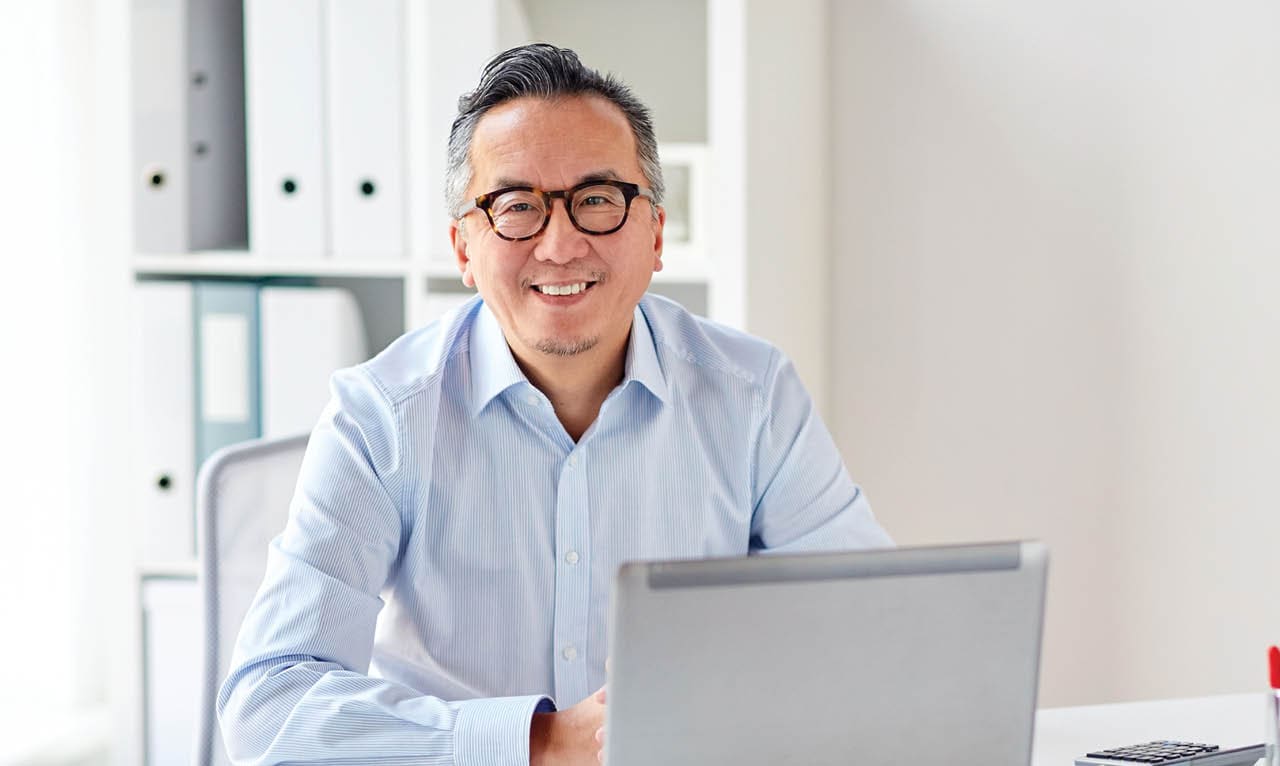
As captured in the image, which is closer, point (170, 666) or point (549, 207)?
point (549, 207)

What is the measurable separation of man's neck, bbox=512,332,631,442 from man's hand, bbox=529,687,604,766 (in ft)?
1.38

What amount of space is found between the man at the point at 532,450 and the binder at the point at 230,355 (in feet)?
2.59

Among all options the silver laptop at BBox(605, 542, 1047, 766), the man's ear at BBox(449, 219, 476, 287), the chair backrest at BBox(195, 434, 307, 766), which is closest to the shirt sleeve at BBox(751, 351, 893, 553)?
the man's ear at BBox(449, 219, 476, 287)

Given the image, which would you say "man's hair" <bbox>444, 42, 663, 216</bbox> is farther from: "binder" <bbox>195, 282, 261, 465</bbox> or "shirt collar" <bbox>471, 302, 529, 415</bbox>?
"binder" <bbox>195, 282, 261, 465</bbox>

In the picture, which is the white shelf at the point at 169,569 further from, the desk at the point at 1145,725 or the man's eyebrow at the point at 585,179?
the desk at the point at 1145,725

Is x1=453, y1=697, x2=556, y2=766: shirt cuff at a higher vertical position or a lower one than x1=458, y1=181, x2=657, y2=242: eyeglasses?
lower

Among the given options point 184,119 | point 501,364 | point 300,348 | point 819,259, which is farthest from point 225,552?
point 819,259

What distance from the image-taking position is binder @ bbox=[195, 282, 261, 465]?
7.42ft

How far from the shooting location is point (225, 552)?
58.9 inches

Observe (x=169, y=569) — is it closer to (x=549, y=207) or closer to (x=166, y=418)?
(x=166, y=418)

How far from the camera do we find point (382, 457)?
4.70 feet

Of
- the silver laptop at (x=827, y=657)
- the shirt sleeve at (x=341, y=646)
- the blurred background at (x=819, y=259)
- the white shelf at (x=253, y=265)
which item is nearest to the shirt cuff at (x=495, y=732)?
the shirt sleeve at (x=341, y=646)

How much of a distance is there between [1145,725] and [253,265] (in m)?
1.56

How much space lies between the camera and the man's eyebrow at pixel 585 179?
56.7 inches
